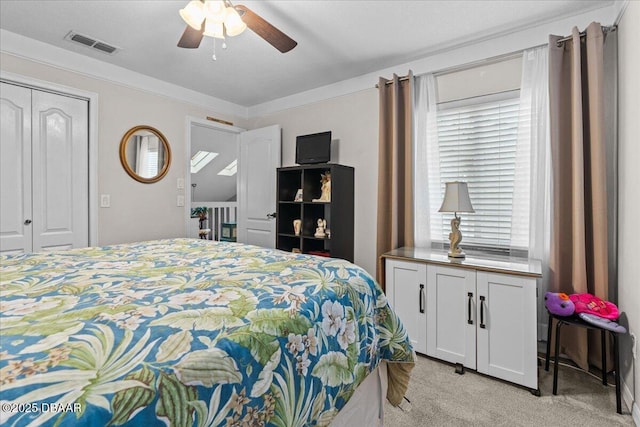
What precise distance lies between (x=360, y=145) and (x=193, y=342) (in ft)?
9.92

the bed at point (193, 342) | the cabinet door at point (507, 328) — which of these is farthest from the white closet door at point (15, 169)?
the cabinet door at point (507, 328)

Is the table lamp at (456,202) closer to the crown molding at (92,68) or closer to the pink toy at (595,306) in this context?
the pink toy at (595,306)

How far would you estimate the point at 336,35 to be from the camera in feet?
8.64

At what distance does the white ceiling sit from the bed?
5.77 ft

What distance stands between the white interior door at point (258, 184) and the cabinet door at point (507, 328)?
2.46 metres

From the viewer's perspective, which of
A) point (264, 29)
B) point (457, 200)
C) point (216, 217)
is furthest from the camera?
point (216, 217)

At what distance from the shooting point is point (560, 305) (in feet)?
6.63

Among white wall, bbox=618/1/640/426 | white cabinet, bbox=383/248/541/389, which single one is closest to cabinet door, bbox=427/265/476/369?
white cabinet, bbox=383/248/541/389

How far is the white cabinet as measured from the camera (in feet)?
6.71

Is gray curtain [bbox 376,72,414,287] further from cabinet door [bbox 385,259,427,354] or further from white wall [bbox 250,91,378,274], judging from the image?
cabinet door [bbox 385,259,427,354]

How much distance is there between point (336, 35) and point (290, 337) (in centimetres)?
247

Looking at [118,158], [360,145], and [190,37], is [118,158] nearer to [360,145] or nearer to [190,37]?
[190,37]

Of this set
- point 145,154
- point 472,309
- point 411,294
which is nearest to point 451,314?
point 472,309

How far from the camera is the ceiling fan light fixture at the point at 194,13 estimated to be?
1.79 m
